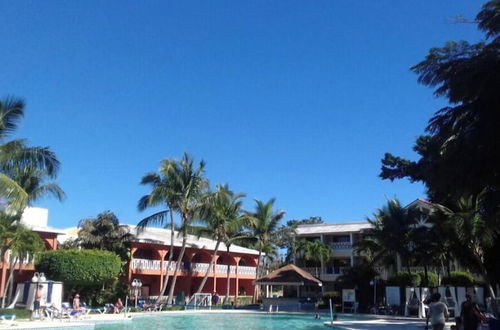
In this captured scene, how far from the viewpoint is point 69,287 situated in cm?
3069

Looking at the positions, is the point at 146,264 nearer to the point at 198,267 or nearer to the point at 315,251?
the point at 198,267

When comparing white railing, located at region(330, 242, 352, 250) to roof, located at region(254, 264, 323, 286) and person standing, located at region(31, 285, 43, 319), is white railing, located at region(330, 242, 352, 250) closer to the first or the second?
roof, located at region(254, 264, 323, 286)

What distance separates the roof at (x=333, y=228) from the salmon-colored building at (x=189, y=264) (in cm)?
660

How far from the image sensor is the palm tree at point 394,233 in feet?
104

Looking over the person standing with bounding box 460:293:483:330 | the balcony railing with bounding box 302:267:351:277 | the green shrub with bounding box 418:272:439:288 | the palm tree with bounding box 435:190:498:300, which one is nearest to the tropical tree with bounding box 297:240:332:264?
the balcony railing with bounding box 302:267:351:277

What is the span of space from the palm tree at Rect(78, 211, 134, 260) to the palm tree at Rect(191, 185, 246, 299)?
608 cm

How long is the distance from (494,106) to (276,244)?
3709cm

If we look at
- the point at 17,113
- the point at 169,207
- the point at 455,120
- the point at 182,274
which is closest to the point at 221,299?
the point at 182,274

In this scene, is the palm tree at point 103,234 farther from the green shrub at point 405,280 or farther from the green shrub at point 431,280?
the green shrub at point 431,280

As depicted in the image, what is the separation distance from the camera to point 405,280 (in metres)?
34.0

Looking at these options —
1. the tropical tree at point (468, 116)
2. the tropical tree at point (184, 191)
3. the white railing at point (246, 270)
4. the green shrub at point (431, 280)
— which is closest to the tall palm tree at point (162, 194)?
the tropical tree at point (184, 191)

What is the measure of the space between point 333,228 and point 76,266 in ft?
92.2

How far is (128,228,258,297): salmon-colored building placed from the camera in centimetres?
3788

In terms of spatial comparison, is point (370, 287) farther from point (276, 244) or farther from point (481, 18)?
point (481, 18)
